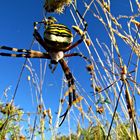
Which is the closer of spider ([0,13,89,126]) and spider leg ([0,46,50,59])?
spider ([0,13,89,126])

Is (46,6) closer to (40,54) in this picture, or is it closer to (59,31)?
(59,31)

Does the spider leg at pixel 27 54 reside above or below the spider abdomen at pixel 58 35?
above

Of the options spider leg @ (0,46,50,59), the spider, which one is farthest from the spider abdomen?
spider leg @ (0,46,50,59)

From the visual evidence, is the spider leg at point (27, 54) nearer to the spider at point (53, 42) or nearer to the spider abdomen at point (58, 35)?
the spider at point (53, 42)

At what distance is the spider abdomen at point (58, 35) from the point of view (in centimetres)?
201

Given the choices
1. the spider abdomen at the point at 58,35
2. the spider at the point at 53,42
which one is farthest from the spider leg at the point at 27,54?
the spider abdomen at the point at 58,35

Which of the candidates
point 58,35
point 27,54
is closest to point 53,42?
point 58,35

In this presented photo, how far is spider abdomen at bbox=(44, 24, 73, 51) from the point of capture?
6.60ft

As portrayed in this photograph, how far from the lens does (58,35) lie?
2.04 meters

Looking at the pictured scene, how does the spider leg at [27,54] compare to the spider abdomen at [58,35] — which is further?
the spider leg at [27,54]

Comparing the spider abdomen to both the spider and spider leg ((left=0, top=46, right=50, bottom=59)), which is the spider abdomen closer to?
the spider

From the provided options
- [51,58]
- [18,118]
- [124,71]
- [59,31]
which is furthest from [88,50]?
[124,71]

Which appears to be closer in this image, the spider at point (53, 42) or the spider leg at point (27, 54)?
the spider at point (53, 42)

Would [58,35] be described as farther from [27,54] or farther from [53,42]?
[27,54]
